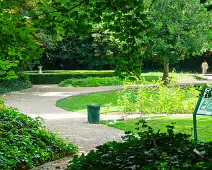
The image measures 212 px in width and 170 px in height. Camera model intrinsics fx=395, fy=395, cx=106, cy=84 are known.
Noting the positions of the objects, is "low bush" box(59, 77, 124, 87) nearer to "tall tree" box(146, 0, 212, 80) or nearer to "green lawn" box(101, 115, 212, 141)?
"tall tree" box(146, 0, 212, 80)

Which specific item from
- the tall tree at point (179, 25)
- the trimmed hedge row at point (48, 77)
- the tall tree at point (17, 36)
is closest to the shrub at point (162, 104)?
the tall tree at point (17, 36)

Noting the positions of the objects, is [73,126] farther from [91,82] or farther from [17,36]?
[91,82]

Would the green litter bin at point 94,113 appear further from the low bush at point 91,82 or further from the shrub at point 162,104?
the low bush at point 91,82

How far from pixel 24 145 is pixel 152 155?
3.84m

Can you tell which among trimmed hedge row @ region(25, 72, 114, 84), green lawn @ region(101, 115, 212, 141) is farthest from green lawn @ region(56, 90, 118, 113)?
trimmed hedge row @ region(25, 72, 114, 84)

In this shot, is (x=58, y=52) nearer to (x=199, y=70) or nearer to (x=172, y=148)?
(x=199, y=70)

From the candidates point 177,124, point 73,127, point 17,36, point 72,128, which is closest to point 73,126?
point 73,127

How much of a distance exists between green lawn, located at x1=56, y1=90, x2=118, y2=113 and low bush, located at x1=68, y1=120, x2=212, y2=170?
953 centimetres

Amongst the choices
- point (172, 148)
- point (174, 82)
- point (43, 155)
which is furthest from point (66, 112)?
point (172, 148)

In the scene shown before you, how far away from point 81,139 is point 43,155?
2.35 metres

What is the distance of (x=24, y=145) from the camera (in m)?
6.29

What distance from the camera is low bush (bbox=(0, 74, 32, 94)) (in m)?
20.9

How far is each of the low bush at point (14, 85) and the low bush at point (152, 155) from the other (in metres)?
17.6

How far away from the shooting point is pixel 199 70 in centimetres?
3862
